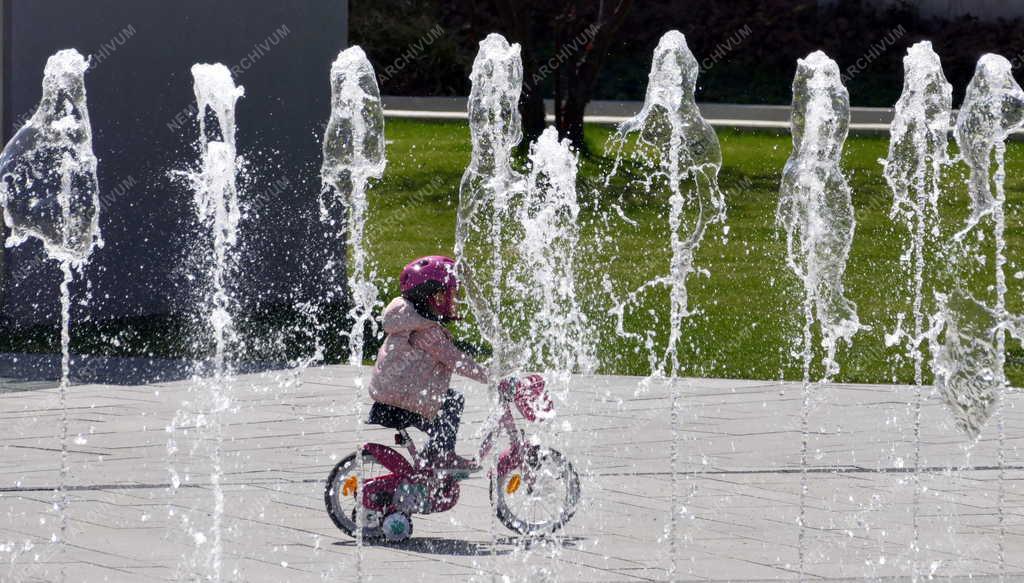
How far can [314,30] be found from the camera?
42.7 feet

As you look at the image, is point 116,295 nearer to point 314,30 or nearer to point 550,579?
point 314,30

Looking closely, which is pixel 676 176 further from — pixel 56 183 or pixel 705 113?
pixel 705 113

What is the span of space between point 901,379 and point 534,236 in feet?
21.0

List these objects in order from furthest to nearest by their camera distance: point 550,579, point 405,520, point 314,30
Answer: point 314,30
point 405,520
point 550,579

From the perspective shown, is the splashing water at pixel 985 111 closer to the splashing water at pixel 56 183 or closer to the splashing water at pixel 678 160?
the splashing water at pixel 678 160

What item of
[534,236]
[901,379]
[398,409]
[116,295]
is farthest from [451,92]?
[398,409]

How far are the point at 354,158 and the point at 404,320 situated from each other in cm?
490

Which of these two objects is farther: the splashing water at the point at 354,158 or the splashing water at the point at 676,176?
the splashing water at the point at 354,158

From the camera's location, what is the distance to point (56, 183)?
10805 mm

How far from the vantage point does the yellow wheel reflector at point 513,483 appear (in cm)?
584

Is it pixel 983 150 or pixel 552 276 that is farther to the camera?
pixel 552 276

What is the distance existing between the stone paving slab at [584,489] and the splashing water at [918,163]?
207 millimetres

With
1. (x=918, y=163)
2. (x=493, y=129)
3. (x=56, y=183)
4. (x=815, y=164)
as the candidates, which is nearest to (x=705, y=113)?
(x=918, y=163)

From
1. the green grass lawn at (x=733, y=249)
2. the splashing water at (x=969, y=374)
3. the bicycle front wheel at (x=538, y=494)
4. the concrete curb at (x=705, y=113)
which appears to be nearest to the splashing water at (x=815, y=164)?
the splashing water at (x=969, y=374)
